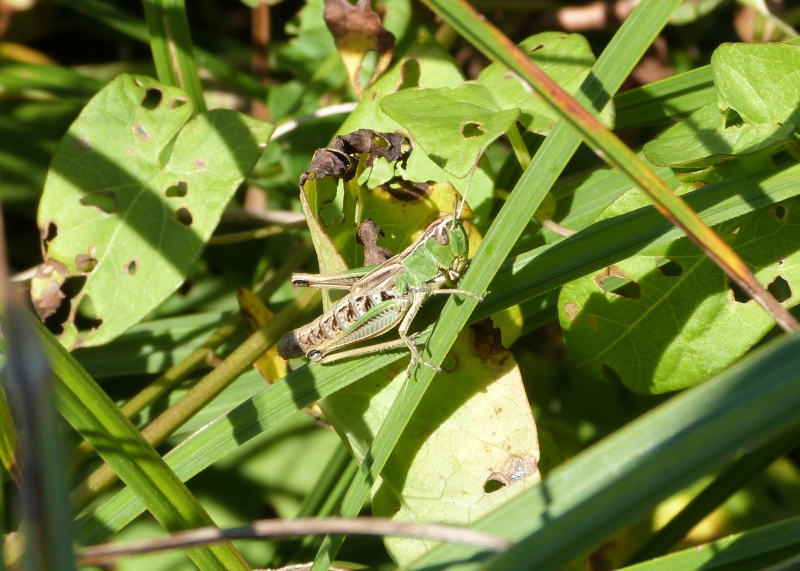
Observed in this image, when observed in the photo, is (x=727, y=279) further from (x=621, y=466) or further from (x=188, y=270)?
(x=188, y=270)

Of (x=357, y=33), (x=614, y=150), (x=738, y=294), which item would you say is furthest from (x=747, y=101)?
(x=357, y=33)

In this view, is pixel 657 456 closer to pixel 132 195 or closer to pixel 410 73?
pixel 410 73

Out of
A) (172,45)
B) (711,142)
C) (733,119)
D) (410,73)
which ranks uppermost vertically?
(172,45)

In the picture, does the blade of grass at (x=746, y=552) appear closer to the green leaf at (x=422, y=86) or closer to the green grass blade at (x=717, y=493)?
the green grass blade at (x=717, y=493)

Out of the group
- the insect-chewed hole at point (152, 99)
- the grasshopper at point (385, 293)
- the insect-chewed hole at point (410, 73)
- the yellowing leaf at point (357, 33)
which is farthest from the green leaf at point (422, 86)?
the insect-chewed hole at point (152, 99)

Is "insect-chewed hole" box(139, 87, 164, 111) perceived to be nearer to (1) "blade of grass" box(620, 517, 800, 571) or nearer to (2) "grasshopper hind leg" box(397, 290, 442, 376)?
(2) "grasshopper hind leg" box(397, 290, 442, 376)

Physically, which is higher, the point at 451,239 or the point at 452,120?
the point at 452,120
